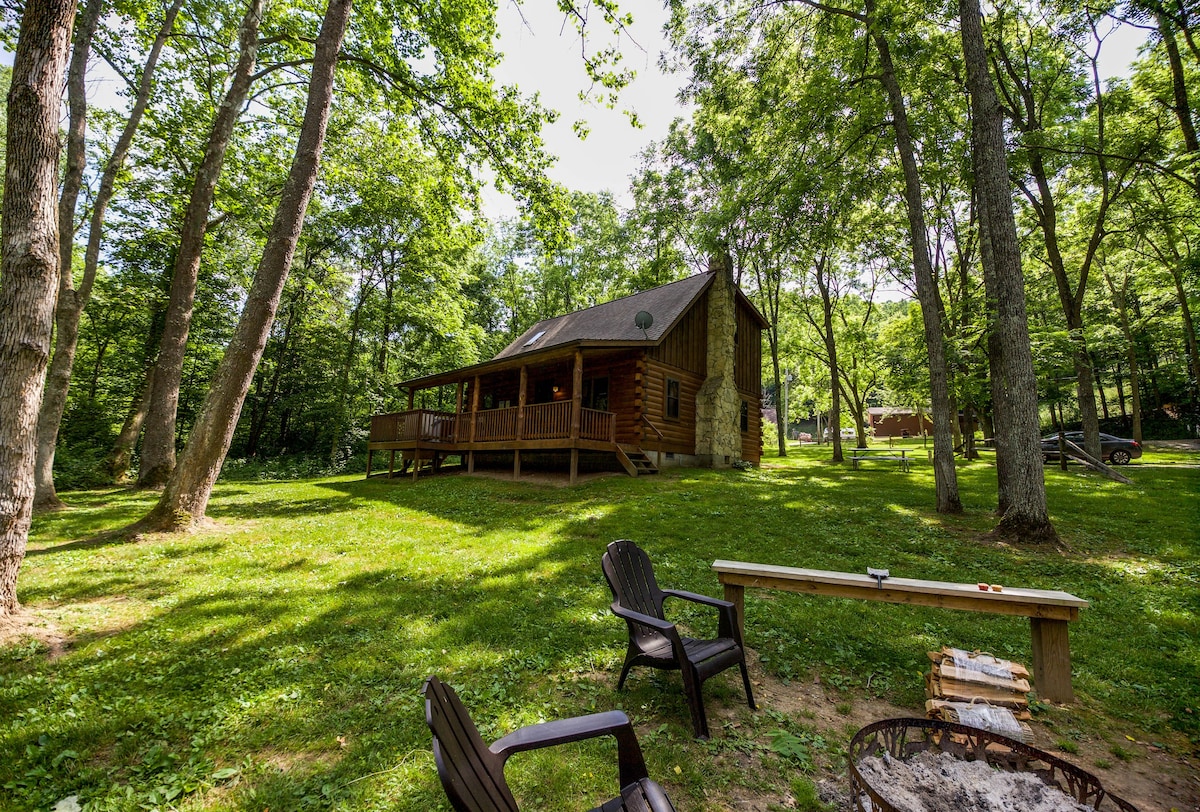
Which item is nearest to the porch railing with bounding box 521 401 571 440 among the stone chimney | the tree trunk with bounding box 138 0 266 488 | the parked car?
the stone chimney

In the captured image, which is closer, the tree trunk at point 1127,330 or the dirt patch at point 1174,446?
the dirt patch at point 1174,446

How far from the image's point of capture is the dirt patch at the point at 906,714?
95.3 inches

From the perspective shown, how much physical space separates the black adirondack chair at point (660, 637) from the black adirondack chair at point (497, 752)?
1079 mm

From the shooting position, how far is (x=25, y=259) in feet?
12.3

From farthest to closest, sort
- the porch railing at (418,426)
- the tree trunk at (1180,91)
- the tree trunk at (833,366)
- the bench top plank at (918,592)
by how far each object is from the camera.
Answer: the tree trunk at (833,366), the porch railing at (418,426), the tree trunk at (1180,91), the bench top plank at (918,592)

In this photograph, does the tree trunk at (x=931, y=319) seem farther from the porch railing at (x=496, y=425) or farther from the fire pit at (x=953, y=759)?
the porch railing at (x=496, y=425)

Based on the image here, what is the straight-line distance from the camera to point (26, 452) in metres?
3.76

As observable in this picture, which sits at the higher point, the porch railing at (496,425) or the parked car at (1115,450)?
the porch railing at (496,425)

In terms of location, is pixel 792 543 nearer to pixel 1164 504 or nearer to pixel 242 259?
pixel 1164 504

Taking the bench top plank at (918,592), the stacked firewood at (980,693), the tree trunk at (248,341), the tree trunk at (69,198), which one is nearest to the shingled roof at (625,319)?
the tree trunk at (248,341)

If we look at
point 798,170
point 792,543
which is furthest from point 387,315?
point 792,543

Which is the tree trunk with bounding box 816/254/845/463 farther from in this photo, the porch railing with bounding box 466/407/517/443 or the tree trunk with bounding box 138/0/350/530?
the tree trunk with bounding box 138/0/350/530

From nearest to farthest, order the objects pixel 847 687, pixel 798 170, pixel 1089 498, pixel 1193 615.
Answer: pixel 847 687
pixel 1193 615
pixel 1089 498
pixel 798 170

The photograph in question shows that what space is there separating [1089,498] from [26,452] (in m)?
16.0
